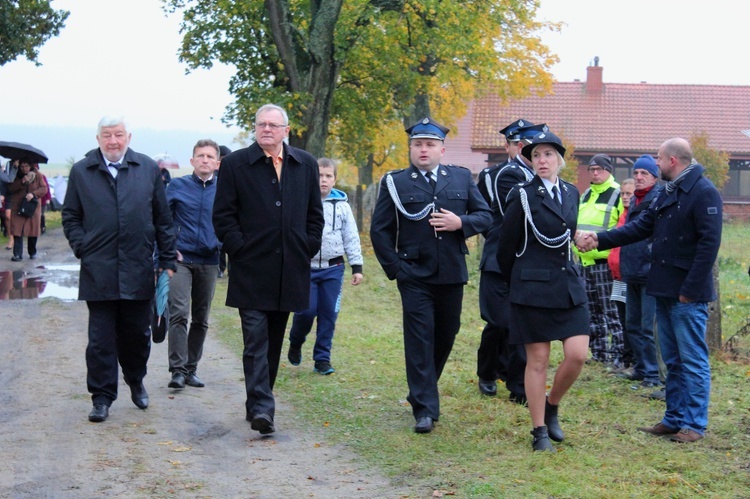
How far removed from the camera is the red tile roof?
176 ft

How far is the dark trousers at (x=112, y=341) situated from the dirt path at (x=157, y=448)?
0.27 metres

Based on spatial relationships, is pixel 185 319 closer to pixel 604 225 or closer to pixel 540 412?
pixel 540 412

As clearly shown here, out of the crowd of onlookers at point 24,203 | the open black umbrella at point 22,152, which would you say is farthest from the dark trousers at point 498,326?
the open black umbrella at point 22,152

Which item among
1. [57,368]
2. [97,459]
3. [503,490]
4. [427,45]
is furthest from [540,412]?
[427,45]

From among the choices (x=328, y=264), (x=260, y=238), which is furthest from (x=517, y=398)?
(x=260, y=238)

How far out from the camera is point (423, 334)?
7.68 metres

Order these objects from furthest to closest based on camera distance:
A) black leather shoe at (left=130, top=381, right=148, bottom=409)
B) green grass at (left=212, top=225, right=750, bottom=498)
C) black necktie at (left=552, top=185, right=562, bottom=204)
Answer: black leather shoe at (left=130, top=381, right=148, bottom=409)
black necktie at (left=552, top=185, right=562, bottom=204)
green grass at (left=212, top=225, right=750, bottom=498)

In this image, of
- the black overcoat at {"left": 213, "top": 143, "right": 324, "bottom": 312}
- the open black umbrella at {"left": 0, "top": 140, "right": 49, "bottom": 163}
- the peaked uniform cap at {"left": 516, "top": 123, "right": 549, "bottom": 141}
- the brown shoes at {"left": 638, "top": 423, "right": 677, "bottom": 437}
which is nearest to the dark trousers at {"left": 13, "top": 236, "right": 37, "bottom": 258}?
the open black umbrella at {"left": 0, "top": 140, "right": 49, "bottom": 163}

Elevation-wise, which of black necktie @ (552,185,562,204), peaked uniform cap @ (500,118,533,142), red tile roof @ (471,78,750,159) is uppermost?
red tile roof @ (471,78,750,159)

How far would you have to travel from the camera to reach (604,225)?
10547 millimetres

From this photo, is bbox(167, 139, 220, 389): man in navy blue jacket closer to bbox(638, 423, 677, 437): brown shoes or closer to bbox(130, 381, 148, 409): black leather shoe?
bbox(130, 381, 148, 409): black leather shoe

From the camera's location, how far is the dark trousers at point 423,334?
7625 millimetres

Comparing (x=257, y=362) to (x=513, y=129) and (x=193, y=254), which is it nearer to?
(x=193, y=254)

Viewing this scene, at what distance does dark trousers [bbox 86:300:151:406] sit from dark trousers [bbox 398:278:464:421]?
2.01m
